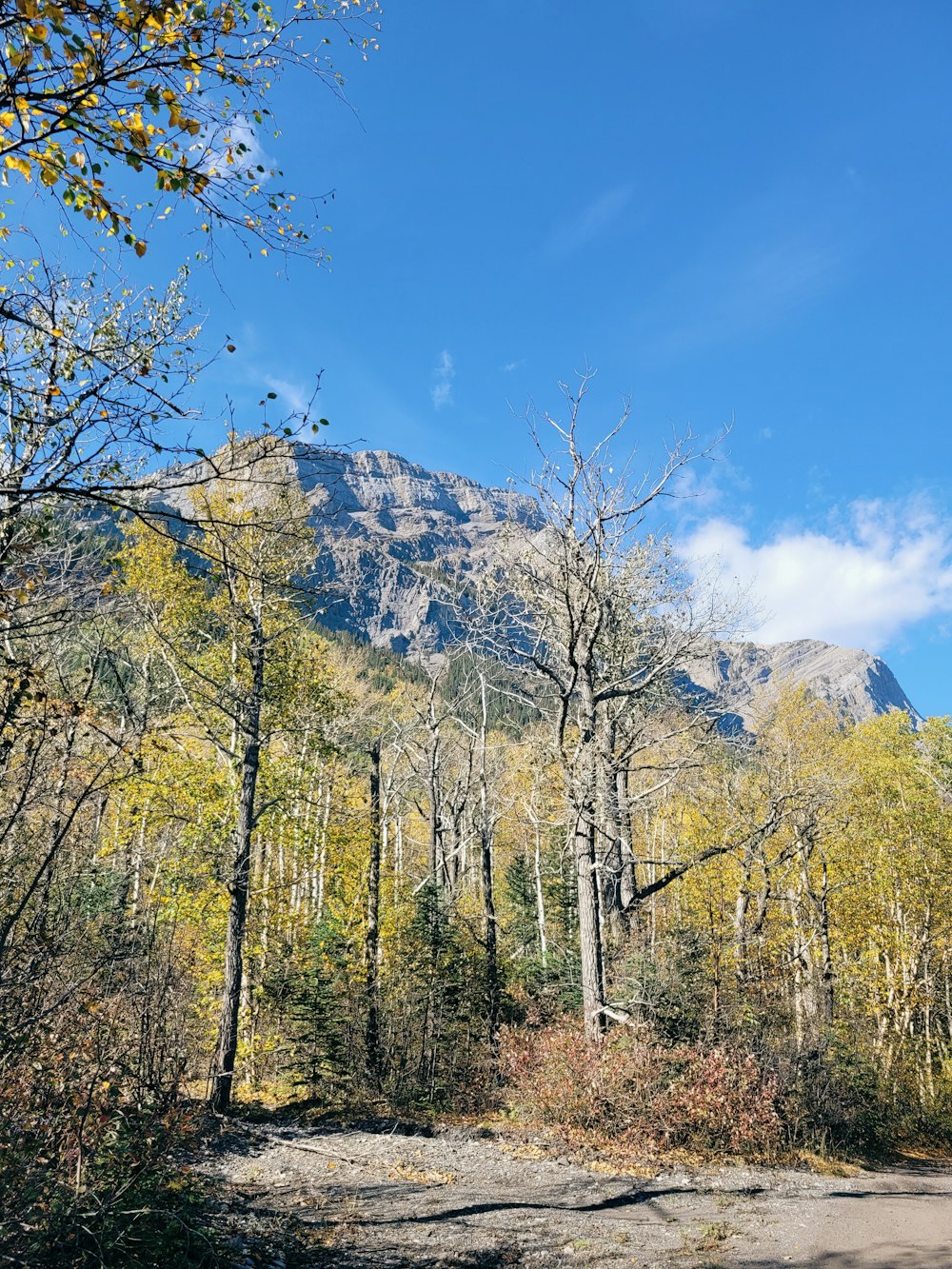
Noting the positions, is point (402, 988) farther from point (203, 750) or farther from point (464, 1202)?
point (464, 1202)

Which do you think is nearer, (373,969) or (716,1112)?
(716,1112)

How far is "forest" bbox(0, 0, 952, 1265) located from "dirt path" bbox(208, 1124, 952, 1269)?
51.6 inches

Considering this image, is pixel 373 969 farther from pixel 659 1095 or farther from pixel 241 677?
pixel 659 1095

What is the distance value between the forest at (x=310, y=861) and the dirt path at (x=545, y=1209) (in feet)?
4.30

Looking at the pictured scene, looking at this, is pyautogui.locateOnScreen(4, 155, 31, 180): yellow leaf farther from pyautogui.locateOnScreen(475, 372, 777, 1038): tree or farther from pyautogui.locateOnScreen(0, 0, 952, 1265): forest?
pyautogui.locateOnScreen(475, 372, 777, 1038): tree

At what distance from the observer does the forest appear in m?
4.12

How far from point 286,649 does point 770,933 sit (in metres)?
15.9

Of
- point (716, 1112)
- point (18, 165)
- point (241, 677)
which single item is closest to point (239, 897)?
point (241, 677)

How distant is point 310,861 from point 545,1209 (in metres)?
14.1

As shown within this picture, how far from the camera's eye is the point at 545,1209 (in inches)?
327

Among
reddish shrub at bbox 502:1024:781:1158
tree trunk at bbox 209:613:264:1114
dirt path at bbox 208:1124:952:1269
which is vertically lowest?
dirt path at bbox 208:1124:952:1269

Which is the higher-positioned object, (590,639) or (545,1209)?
(590,639)

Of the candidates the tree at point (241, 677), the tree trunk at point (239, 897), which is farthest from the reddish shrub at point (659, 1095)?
the tree at point (241, 677)

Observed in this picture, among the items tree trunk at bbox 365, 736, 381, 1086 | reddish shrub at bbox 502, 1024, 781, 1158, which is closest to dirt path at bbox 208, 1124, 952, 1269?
reddish shrub at bbox 502, 1024, 781, 1158
